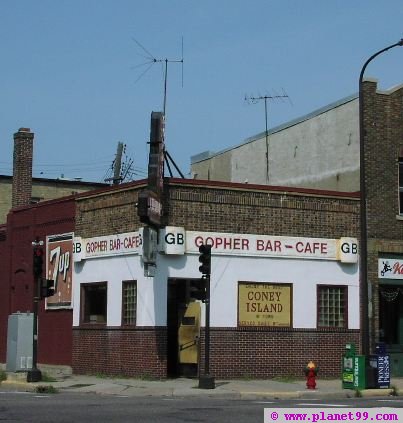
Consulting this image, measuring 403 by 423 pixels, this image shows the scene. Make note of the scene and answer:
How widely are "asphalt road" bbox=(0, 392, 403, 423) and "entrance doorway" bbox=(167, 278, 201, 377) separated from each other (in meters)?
5.49

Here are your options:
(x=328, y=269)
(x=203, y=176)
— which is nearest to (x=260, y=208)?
(x=328, y=269)

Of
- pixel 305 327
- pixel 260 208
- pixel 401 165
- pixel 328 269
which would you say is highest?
pixel 401 165

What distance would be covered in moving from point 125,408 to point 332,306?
40.8 ft

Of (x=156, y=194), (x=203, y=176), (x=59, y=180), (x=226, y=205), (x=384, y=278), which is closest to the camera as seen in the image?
(x=156, y=194)

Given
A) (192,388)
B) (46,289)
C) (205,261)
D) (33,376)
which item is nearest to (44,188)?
(46,289)

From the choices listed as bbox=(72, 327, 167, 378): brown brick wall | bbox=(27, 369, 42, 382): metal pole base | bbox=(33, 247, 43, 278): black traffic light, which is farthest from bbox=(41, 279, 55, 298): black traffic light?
bbox=(72, 327, 167, 378): brown brick wall

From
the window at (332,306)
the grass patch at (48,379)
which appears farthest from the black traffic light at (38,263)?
the window at (332,306)

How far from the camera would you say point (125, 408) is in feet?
59.3

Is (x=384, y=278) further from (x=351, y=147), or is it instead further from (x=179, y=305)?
(x=179, y=305)

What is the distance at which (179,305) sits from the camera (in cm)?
2823

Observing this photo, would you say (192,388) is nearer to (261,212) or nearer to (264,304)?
(264,304)

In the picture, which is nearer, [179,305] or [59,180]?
[179,305]

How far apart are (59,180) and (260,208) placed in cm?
2516

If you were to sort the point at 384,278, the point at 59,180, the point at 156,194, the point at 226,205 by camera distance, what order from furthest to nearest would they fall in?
the point at 59,180 → the point at 384,278 → the point at 226,205 → the point at 156,194
